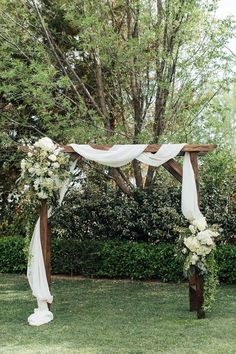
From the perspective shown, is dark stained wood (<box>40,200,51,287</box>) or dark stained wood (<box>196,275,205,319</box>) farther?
dark stained wood (<box>40,200,51,287</box>)

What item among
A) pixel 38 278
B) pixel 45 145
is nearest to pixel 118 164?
pixel 45 145

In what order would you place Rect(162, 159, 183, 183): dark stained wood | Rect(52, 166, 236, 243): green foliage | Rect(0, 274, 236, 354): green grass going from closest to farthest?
Rect(0, 274, 236, 354): green grass, Rect(162, 159, 183, 183): dark stained wood, Rect(52, 166, 236, 243): green foliage

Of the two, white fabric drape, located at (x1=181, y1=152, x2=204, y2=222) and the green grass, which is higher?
white fabric drape, located at (x1=181, y1=152, x2=204, y2=222)

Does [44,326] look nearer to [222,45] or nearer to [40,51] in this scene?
[40,51]

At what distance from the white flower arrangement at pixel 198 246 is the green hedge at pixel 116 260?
3.03 meters

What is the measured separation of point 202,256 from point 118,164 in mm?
1789

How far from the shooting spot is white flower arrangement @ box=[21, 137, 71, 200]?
764 cm

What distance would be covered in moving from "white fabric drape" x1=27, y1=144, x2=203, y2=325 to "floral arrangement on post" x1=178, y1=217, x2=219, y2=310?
314mm

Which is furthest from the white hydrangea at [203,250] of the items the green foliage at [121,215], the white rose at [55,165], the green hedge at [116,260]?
the green foliage at [121,215]

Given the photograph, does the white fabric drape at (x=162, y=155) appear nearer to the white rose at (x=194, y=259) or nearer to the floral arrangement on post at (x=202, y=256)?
the floral arrangement on post at (x=202, y=256)

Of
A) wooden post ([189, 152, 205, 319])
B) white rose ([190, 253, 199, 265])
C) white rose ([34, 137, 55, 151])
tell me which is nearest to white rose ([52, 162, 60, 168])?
white rose ([34, 137, 55, 151])

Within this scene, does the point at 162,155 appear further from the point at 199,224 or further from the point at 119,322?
the point at 119,322

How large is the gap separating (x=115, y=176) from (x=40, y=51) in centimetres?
311

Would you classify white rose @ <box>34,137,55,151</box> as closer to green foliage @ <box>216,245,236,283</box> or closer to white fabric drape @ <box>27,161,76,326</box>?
white fabric drape @ <box>27,161,76,326</box>
